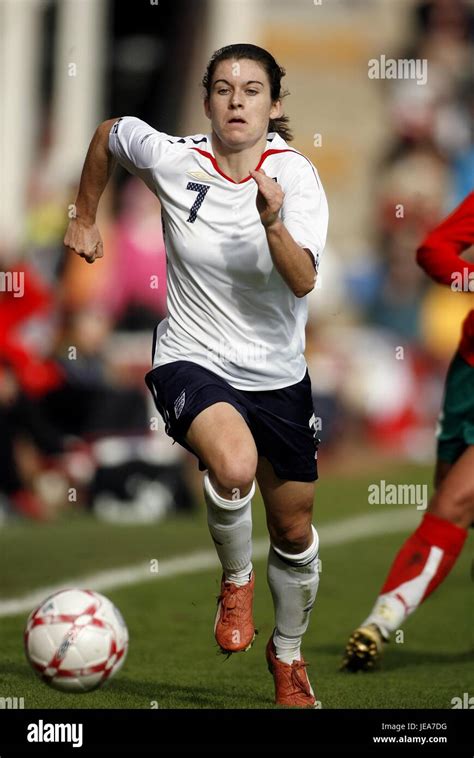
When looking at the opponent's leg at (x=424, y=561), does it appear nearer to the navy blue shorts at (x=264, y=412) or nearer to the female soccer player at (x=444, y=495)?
the female soccer player at (x=444, y=495)

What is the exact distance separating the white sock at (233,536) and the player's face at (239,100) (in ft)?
4.29

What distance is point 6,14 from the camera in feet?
67.4

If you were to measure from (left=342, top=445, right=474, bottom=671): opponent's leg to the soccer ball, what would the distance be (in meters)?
1.46

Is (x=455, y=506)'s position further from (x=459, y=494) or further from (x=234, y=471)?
(x=234, y=471)

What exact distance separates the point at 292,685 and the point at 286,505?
72 centimetres

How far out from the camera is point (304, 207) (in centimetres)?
603

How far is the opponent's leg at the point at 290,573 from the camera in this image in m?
6.28

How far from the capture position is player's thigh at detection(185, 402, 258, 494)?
5.84m

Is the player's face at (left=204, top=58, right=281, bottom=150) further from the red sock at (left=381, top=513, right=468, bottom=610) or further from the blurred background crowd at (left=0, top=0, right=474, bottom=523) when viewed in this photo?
the blurred background crowd at (left=0, top=0, right=474, bottom=523)

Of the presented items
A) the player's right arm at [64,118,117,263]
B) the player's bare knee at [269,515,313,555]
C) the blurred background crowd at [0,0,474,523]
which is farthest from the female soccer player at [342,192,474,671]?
the blurred background crowd at [0,0,474,523]

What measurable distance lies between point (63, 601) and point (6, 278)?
7.29 meters

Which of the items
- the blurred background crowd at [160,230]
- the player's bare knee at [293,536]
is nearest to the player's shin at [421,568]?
the player's bare knee at [293,536]

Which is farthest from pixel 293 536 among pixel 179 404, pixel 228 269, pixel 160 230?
pixel 160 230
